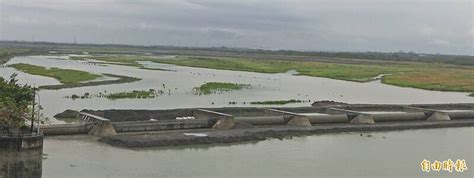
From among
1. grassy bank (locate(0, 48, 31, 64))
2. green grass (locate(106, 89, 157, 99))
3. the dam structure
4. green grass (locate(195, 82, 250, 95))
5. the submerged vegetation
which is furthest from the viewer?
grassy bank (locate(0, 48, 31, 64))

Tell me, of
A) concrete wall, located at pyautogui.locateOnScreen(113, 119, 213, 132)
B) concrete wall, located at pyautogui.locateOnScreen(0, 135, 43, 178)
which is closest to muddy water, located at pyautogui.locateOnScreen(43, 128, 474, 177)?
concrete wall, located at pyautogui.locateOnScreen(113, 119, 213, 132)

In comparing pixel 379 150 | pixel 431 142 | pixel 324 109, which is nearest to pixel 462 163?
pixel 379 150

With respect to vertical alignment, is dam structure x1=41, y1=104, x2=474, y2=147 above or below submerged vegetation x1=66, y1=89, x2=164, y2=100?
below

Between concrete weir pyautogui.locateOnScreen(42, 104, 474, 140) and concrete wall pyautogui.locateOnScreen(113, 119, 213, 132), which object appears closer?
concrete weir pyautogui.locateOnScreen(42, 104, 474, 140)

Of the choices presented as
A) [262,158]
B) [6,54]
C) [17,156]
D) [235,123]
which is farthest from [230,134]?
[6,54]

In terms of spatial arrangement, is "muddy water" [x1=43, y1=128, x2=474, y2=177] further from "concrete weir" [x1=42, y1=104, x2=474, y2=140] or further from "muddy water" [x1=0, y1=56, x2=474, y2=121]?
"muddy water" [x1=0, y1=56, x2=474, y2=121]

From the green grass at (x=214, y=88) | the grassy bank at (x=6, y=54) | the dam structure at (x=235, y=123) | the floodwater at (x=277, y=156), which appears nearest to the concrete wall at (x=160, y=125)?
the dam structure at (x=235, y=123)

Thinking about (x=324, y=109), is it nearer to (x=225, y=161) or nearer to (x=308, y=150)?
(x=308, y=150)
